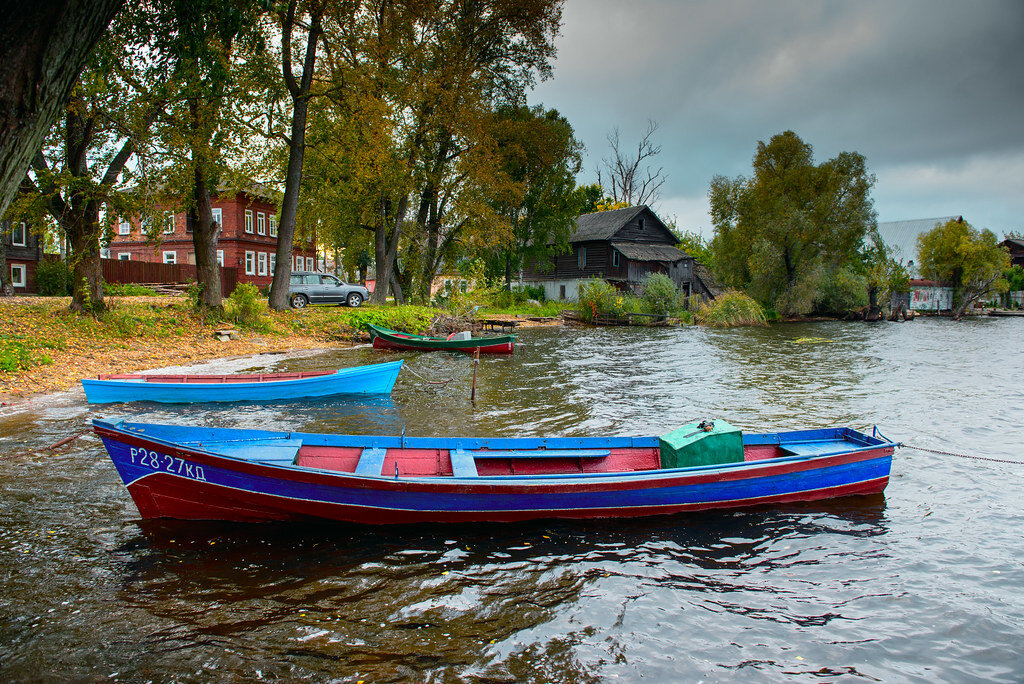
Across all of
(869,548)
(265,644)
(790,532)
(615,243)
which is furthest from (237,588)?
(615,243)

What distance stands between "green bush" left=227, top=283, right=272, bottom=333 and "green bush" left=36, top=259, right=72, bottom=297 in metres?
14.6

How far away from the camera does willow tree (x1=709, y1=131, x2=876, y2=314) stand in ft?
163

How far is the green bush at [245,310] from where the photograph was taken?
23.1m

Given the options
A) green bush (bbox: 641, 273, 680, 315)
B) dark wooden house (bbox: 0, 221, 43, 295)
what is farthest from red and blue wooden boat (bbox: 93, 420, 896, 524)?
green bush (bbox: 641, 273, 680, 315)

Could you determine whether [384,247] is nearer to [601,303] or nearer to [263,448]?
[601,303]

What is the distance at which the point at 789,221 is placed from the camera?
162 ft

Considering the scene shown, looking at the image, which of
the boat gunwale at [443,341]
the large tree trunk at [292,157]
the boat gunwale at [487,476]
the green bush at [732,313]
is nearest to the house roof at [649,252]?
the green bush at [732,313]

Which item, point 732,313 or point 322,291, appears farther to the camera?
point 732,313

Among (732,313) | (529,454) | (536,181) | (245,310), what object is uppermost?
(536,181)

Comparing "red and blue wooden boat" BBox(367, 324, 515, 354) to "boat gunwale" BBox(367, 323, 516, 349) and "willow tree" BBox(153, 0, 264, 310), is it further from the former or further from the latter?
"willow tree" BBox(153, 0, 264, 310)

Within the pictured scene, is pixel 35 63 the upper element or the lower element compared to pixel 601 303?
upper

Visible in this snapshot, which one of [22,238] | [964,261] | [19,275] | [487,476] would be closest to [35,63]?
[487,476]

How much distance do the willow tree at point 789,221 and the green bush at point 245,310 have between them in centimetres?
3994

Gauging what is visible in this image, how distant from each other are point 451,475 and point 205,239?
18786mm
